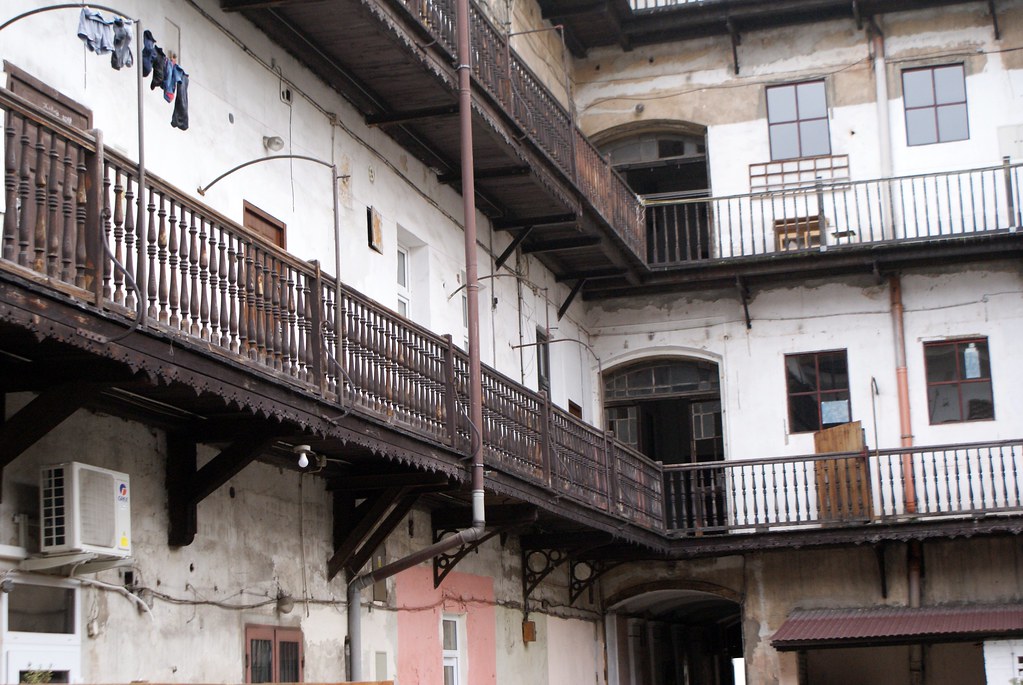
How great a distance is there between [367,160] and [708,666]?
1668 centimetres

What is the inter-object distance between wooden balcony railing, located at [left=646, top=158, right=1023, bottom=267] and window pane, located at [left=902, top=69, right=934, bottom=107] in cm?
129

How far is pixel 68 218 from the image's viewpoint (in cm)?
807

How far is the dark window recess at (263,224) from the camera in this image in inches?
499

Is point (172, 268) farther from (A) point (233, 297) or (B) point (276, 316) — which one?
(B) point (276, 316)

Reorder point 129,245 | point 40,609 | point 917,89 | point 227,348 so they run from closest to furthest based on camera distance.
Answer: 1. point 129,245
2. point 40,609
3. point 227,348
4. point 917,89

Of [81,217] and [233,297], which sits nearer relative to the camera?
[81,217]

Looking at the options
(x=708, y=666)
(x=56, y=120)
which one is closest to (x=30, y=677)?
(x=56, y=120)

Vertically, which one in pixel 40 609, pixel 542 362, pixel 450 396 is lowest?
pixel 40 609

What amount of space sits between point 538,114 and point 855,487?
697cm

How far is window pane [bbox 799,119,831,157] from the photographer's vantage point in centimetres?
2333

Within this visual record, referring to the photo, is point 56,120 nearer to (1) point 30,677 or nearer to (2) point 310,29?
(1) point 30,677

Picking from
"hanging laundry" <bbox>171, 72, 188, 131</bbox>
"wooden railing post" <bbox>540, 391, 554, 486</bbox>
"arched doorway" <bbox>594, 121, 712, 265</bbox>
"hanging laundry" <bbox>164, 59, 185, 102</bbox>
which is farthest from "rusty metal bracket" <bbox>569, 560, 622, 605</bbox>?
"hanging laundry" <bbox>164, 59, 185, 102</bbox>

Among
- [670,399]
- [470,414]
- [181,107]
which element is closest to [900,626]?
[670,399]

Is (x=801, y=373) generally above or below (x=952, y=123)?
below
